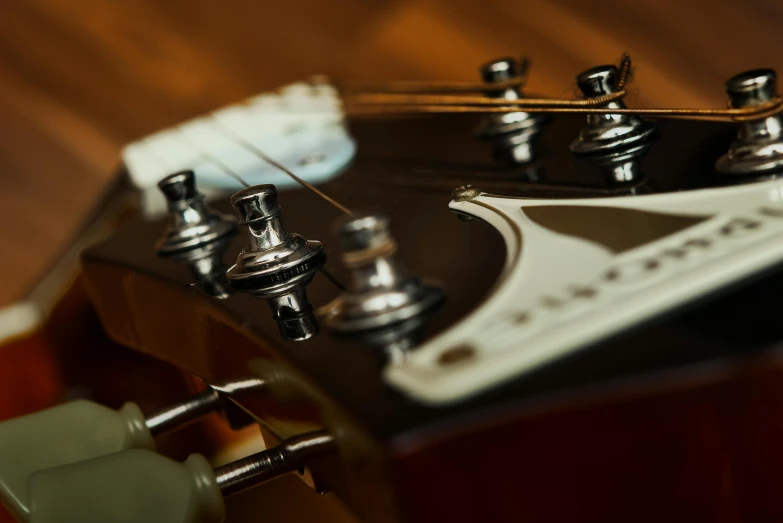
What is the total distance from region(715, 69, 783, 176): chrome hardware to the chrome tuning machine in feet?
1.50

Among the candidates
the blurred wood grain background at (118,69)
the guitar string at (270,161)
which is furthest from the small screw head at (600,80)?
the blurred wood grain background at (118,69)

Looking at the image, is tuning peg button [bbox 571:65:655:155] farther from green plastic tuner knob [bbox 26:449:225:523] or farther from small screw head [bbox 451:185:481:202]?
green plastic tuner knob [bbox 26:449:225:523]

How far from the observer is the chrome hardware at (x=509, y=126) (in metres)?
0.92

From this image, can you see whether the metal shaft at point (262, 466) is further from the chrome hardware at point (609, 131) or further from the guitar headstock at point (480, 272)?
the chrome hardware at point (609, 131)

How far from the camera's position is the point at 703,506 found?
0.44m

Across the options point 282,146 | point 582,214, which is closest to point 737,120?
point 582,214

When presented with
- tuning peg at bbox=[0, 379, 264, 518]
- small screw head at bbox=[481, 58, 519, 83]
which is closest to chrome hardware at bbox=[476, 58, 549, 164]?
small screw head at bbox=[481, 58, 519, 83]

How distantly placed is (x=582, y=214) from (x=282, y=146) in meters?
0.70

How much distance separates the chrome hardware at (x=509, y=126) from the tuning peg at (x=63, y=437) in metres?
0.39

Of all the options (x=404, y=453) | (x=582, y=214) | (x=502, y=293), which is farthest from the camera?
(x=582, y=214)

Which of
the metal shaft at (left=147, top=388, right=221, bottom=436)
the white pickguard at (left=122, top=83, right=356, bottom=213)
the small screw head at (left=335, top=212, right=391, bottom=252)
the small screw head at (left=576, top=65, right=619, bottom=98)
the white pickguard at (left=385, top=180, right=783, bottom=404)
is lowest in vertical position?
the metal shaft at (left=147, top=388, right=221, bottom=436)

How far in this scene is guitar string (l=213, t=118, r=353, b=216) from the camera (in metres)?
0.90

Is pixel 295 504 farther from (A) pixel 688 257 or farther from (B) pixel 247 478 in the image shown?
(A) pixel 688 257

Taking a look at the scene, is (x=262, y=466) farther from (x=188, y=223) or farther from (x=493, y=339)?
(x=188, y=223)
